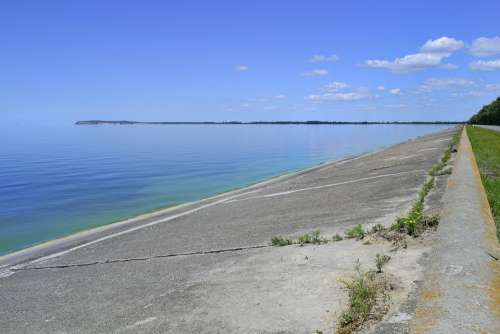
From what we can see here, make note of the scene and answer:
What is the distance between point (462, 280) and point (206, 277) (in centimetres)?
377

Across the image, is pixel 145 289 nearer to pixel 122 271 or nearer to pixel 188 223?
pixel 122 271

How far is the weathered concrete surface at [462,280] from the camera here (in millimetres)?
2811

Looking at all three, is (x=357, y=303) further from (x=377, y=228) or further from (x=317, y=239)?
(x=317, y=239)

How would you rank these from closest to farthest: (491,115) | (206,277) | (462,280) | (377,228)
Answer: (462,280), (206,277), (377,228), (491,115)

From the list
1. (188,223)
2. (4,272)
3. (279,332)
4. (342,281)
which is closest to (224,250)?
(342,281)

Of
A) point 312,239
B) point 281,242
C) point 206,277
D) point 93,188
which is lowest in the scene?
point 93,188

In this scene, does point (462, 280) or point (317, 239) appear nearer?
point (462, 280)

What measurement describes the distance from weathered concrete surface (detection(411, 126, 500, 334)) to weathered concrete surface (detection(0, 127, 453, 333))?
1.99 feet

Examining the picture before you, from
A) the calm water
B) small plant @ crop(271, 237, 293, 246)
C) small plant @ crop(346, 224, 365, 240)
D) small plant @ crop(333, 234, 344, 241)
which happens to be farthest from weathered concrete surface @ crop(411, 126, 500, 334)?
the calm water

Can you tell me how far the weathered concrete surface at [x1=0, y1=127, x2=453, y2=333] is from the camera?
4.68 metres

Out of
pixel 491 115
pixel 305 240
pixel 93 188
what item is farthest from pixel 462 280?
pixel 491 115

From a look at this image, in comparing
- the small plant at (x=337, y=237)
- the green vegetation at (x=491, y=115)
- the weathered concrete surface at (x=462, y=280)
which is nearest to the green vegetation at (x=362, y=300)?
the weathered concrete surface at (x=462, y=280)

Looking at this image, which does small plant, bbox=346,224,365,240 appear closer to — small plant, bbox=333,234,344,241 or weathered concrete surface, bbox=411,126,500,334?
small plant, bbox=333,234,344,241

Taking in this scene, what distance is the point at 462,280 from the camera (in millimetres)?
3441
